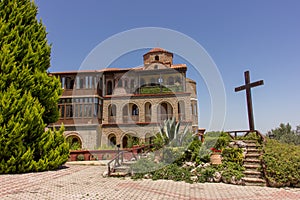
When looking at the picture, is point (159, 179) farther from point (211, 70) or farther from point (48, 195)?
point (211, 70)

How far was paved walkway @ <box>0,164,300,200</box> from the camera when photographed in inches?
230

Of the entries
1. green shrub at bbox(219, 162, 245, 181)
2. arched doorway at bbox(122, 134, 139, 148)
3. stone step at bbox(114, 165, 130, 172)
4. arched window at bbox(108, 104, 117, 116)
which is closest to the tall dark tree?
stone step at bbox(114, 165, 130, 172)

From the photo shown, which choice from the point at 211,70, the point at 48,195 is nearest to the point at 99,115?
the point at 211,70

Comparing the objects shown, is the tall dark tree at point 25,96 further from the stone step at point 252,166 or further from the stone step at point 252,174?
the stone step at point 252,166

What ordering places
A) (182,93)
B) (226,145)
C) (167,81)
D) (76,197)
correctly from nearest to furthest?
1. (76,197)
2. (226,145)
3. (182,93)
4. (167,81)

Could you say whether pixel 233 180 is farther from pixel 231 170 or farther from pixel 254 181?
pixel 254 181

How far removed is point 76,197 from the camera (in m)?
5.73

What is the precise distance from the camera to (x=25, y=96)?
9.29 meters

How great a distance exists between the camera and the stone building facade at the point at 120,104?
64.7 feet

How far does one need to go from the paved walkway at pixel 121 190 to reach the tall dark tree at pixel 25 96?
1.25m

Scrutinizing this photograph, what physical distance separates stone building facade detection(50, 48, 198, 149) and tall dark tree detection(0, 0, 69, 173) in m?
9.38

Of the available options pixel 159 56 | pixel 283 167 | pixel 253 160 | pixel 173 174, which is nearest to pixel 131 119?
pixel 159 56

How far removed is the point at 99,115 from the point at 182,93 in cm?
889

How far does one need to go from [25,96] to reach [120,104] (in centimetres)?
1194
